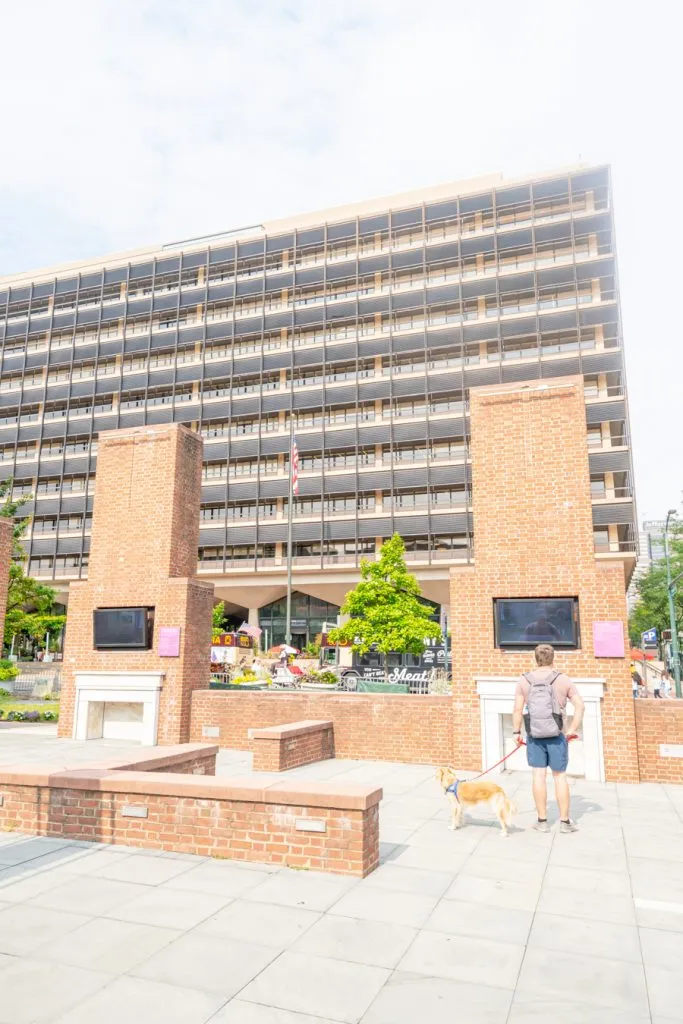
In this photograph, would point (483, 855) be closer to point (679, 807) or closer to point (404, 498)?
point (679, 807)

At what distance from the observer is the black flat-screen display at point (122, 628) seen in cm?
1619

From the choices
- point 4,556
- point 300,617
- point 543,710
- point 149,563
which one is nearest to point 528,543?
point 543,710

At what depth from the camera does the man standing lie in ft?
26.2

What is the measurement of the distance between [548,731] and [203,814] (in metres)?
3.97

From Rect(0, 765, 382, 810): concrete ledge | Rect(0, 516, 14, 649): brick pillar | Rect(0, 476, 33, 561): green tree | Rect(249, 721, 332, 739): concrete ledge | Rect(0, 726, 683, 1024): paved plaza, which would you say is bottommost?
Rect(0, 726, 683, 1024): paved plaza

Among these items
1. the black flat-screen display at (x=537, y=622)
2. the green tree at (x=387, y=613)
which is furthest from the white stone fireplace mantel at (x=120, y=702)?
the green tree at (x=387, y=613)

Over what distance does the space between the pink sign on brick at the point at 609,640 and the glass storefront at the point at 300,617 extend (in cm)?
5203

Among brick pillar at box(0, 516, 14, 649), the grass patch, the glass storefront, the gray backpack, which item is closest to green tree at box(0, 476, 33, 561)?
brick pillar at box(0, 516, 14, 649)

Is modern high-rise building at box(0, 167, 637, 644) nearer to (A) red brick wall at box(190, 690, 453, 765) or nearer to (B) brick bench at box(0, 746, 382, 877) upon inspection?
(A) red brick wall at box(190, 690, 453, 765)

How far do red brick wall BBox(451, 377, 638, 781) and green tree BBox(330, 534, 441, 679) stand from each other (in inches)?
1030

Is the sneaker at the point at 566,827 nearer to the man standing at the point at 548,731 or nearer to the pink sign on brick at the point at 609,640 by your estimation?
the man standing at the point at 548,731

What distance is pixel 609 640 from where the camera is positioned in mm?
12430

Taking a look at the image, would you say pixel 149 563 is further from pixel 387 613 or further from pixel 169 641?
pixel 387 613

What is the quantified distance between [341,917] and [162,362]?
65.5 metres
